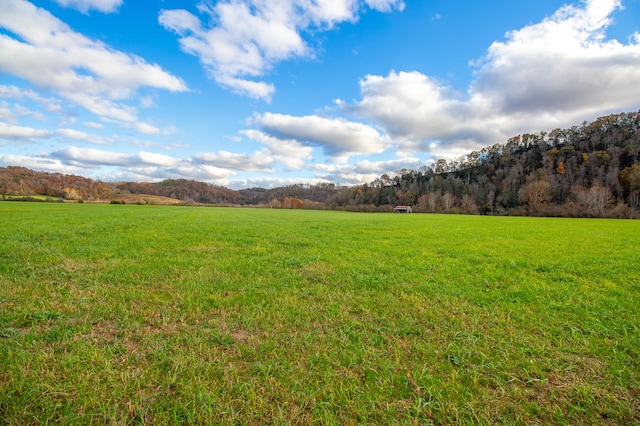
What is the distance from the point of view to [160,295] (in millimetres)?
6281

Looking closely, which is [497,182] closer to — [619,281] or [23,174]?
[619,281]

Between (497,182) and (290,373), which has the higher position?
(497,182)

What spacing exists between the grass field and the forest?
3531 inches

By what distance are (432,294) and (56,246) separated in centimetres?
1428

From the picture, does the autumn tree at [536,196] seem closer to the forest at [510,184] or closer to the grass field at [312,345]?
the forest at [510,184]

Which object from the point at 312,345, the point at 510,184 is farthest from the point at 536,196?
the point at 312,345

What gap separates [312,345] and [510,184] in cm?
14827

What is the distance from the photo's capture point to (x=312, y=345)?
4.27 meters

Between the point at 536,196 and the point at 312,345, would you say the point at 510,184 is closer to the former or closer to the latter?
the point at 536,196

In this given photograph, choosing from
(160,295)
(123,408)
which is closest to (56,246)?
(160,295)

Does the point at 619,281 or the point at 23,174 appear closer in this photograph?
the point at 619,281

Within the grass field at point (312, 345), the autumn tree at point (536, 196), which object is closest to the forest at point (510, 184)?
the autumn tree at point (536, 196)

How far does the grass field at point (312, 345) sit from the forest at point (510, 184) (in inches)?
3531

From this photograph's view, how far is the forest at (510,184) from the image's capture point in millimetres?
85812
